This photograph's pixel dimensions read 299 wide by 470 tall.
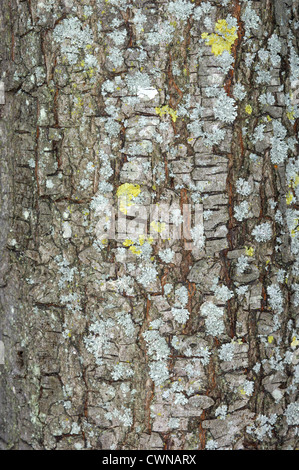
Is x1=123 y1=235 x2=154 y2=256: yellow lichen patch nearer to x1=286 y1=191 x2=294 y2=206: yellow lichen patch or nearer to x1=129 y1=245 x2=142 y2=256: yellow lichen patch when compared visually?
x1=129 y1=245 x2=142 y2=256: yellow lichen patch

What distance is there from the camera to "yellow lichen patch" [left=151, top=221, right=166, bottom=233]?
154cm

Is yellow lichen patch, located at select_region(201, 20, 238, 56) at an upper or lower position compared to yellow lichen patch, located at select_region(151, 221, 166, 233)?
upper

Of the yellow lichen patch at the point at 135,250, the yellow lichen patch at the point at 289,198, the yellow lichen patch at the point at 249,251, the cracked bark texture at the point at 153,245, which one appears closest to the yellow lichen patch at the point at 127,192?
the cracked bark texture at the point at 153,245

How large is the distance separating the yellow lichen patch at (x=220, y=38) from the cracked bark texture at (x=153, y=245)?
0.06ft

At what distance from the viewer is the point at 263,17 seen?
1.58 meters

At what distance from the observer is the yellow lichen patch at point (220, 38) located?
4.99ft

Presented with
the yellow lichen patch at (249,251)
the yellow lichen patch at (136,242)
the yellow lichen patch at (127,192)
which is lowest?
the yellow lichen patch at (249,251)

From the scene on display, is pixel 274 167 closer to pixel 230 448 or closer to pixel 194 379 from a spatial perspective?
pixel 194 379

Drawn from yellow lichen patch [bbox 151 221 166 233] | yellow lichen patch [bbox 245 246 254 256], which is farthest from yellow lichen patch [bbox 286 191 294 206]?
yellow lichen patch [bbox 151 221 166 233]

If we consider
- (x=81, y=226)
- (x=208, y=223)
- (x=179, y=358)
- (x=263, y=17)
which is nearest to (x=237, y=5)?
(x=263, y=17)

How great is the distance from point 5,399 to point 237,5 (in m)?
1.55

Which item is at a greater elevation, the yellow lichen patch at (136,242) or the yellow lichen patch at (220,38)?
the yellow lichen patch at (220,38)

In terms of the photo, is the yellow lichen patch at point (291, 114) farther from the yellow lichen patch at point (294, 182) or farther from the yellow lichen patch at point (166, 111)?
the yellow lichen patch at point (166, 111)

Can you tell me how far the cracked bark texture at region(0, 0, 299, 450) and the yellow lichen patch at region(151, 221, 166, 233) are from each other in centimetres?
3
